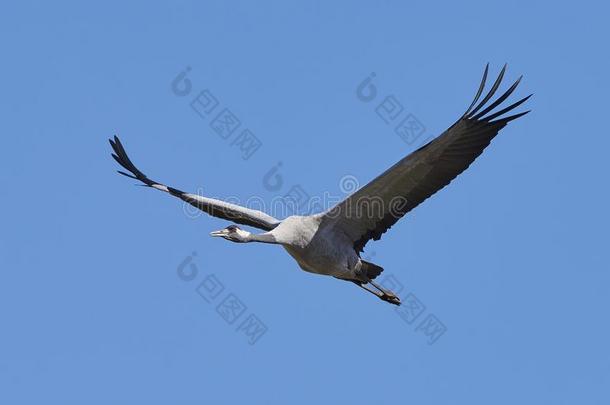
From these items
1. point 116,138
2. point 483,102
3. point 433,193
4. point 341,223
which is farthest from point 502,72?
point 116,138

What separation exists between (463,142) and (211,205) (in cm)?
420

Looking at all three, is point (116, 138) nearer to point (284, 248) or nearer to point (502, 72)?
point (284, 248)

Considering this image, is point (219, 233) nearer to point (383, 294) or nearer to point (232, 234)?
point (232, 234)

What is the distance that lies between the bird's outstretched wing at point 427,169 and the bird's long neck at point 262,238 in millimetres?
861

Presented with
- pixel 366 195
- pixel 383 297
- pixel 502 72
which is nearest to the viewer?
pixel 502 72

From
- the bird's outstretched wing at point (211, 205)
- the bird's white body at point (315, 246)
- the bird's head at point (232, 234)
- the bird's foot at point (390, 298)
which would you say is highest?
the bird's outstretched wing at point (211, 205)

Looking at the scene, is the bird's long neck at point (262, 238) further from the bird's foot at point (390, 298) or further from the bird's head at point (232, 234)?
the bird's foot at point (390, 298)

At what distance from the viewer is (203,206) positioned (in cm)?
1552

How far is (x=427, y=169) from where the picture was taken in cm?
1346

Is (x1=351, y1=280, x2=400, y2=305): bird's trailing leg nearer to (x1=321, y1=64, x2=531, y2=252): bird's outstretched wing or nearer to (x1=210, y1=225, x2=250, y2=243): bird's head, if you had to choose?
(x1=321, y1=64, x2=531, y2=252): bird's outstretched wing

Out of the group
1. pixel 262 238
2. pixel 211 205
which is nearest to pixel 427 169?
pixel 262 238

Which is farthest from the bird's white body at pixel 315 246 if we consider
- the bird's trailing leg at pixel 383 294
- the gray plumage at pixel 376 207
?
the bird's trailing leg at pixel 383 294

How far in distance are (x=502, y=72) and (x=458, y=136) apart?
1.08 meters

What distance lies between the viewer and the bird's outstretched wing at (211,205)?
15188 mm
